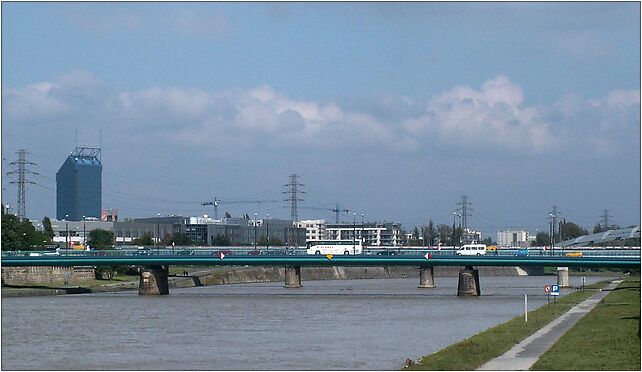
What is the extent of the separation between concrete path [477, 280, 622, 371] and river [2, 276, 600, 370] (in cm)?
397

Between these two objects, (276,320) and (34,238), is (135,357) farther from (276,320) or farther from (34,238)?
(34,238)

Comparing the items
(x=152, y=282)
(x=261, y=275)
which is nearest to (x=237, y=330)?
(x=152, y=282)

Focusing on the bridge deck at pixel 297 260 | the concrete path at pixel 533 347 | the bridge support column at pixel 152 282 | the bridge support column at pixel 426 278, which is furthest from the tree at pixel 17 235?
the concrete path at pixel 533 347

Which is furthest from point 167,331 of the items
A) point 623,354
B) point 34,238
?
point 34,238

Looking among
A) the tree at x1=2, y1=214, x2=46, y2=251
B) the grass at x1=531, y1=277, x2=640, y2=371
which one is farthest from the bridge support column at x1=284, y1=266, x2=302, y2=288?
the grass at x1=531, y1=277, x2=640, y2=371

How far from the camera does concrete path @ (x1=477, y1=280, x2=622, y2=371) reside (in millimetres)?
39375

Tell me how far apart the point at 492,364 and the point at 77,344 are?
22405 millimetres

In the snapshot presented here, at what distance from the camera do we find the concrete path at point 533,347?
39.4 metres

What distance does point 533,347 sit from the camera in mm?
47250

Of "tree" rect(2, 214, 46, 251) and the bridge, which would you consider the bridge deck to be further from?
"tree" rect(2, 214, 46, 251)

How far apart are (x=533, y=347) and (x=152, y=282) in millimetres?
71439

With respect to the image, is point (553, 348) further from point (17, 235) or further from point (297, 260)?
point (17, 235)

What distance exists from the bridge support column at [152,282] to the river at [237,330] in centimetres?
900

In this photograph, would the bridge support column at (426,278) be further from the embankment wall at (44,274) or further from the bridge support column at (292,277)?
the embankment wall at (44,274)
